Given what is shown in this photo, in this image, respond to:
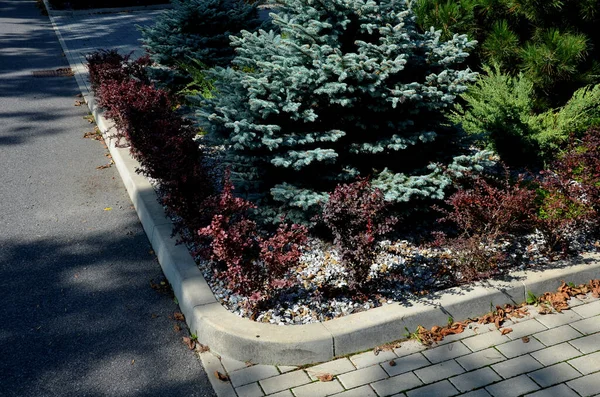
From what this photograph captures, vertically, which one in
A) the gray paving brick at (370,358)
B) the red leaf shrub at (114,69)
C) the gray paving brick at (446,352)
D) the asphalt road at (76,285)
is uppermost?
the red leaf shrub at (114,69)

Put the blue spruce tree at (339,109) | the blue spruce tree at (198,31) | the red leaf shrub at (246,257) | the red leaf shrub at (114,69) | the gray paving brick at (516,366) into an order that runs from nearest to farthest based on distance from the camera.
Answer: the gray paving brick at (516,366) → the red leaf shrub at (246,257) → the blue spruce tree at (339,109) → the red leaf shrub at (114,69) → the blue spruce tree at (198,31)

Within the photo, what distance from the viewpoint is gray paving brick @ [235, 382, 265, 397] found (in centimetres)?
358

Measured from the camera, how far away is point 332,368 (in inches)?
150

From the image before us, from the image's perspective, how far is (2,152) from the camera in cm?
772

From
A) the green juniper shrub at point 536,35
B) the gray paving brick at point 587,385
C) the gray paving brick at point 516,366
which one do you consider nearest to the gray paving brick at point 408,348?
the gray paving brick at point 516,366

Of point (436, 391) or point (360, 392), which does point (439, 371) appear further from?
point (360, 392)

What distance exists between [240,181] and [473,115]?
3149 mm

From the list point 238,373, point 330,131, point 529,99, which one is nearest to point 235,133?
point 330,131

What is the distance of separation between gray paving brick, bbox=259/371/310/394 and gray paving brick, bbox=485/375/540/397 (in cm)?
112

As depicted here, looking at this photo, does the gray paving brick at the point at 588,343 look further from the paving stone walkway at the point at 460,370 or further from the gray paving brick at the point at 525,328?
the gray paving brick at the point at 525,328

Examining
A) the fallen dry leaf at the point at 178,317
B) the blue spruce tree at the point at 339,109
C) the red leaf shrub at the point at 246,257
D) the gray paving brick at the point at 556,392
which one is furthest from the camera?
the blue spruce tree at the point at 339,109

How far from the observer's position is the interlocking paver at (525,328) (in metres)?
4.12

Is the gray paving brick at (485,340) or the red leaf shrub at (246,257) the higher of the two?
the red leaf shrub at (246,257)

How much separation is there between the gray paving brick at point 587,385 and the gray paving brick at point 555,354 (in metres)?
0.20
